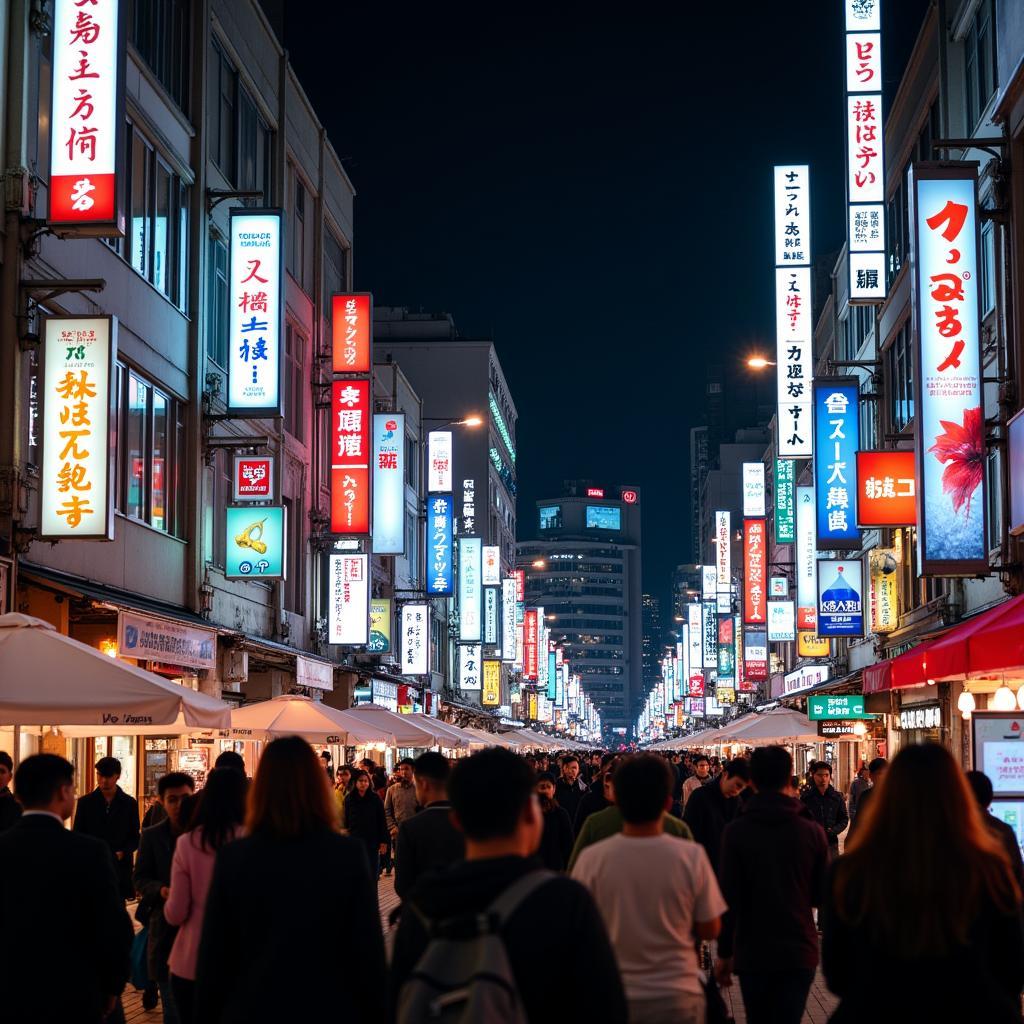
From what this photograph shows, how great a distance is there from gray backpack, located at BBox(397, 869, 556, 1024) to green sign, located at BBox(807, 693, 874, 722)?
33.1m

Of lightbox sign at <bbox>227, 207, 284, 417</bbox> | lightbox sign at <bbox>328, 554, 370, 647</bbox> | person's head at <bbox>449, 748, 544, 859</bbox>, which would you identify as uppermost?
lightbox sign at <bbox>227, 207, 284, 417</bbox>

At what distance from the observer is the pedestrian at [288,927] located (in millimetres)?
5523

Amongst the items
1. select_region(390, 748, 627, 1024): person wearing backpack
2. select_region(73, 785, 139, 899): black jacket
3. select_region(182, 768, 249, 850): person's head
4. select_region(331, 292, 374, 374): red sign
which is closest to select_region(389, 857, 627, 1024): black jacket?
select_region(390, 748, 627, 1024): person wearing backpack

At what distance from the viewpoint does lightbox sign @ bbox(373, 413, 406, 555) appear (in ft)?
142

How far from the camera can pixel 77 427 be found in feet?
63.3

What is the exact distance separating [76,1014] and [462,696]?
75.9m

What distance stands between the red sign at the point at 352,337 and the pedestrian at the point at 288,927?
3210 cm

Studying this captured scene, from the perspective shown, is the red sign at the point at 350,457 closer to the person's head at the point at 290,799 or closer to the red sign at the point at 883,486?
the red sign at the point at 883,486

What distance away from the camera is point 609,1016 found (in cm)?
448

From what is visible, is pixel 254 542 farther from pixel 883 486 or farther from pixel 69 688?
pixel 69 688

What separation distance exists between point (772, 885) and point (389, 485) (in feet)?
117

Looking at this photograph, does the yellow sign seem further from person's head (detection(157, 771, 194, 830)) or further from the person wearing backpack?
the person wearing backpack

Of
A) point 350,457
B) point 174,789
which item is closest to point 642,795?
point 174,789

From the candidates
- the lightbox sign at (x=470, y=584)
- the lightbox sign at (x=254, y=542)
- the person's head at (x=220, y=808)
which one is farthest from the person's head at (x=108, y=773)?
the lightbox sign at (x=470, y=584)
